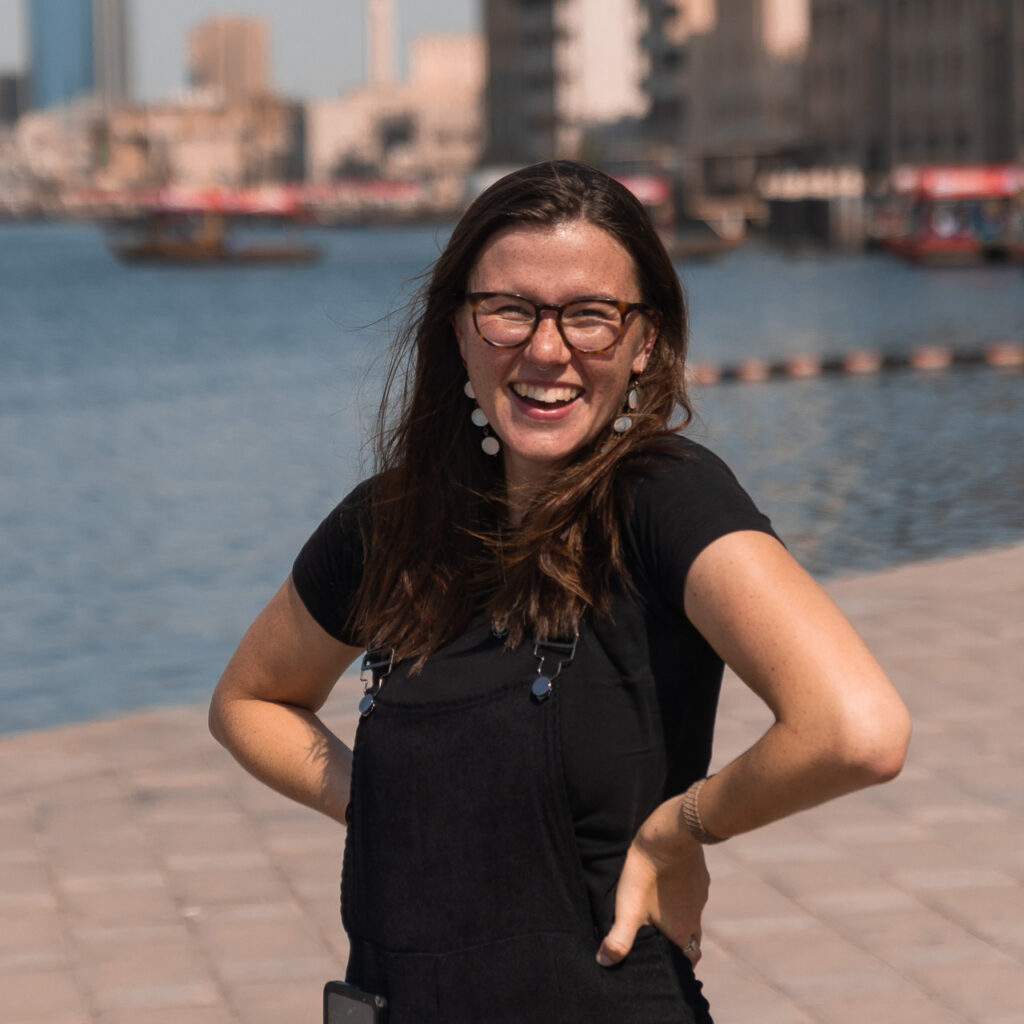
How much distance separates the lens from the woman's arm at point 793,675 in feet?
6.61

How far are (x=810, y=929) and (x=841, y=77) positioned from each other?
11593 centimetres

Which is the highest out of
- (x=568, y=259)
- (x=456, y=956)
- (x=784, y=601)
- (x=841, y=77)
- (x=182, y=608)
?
(x=841, y=77)

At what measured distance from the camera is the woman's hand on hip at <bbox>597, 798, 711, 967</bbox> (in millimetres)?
2158

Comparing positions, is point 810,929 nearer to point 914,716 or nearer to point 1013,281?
point 914,716

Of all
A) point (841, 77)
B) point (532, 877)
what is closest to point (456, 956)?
point (532, 877)

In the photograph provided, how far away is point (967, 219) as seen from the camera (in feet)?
270

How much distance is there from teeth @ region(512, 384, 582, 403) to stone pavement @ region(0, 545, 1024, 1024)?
249 cm

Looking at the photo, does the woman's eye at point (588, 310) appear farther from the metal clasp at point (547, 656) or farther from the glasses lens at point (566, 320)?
the metal clasp at point (547, 656)

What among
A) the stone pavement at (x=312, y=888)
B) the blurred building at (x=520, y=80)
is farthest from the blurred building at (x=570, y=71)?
the stone pavement at (x=312, y=888)

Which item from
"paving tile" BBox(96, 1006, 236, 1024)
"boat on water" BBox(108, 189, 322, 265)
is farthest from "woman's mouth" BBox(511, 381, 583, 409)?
"boat on water" BBox(108, 189, 322, 265)

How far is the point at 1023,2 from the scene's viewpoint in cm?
10362

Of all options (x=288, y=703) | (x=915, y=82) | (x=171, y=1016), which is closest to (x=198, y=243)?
(x=915, y=82)

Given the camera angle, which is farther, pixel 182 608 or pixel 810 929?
pixel 182 608

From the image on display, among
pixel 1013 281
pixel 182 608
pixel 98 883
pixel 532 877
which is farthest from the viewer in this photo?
pixel 1013 281
